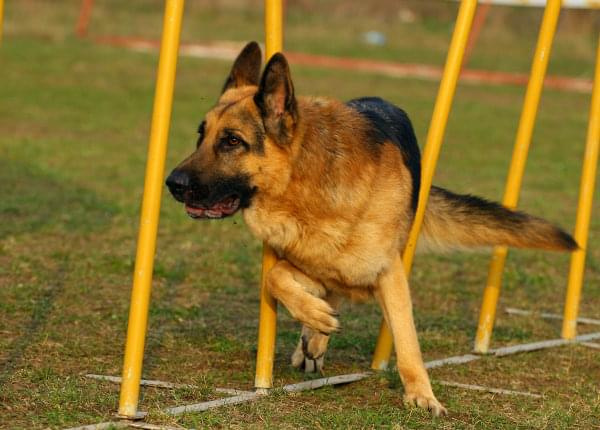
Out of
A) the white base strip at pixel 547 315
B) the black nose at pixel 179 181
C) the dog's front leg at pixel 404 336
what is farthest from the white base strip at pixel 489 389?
the white base strip at pixel 547 315

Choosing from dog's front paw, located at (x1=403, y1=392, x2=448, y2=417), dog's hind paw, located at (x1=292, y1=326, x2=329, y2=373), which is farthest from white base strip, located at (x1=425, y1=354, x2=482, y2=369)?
dog's front paw, located at (x1=403, y1=392, x2=448, y2=417)

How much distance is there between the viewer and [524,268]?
31.0 ft

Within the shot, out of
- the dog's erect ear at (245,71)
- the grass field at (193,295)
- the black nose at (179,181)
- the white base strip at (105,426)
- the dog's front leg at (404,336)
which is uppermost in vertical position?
the dog's erect ear at (245,71)

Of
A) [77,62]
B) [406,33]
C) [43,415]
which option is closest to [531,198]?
[43,415]

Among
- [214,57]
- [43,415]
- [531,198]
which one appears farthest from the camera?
[214,57]

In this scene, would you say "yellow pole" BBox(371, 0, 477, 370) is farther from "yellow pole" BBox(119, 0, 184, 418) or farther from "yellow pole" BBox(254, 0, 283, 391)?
"yellow pole" BBox(119, 0, 184, 418)

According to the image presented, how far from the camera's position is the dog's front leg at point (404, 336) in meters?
5.19

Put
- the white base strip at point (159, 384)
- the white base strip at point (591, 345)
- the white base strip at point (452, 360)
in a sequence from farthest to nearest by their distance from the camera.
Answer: the white base strip at point (591, 345) → the white base strip at point (452, 360) → the white base strip at point (159, 384)

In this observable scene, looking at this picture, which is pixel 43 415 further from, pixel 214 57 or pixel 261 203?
pixel 214 57

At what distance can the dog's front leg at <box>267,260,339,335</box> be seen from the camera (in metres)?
5.11

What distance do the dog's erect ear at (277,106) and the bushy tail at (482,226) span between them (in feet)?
4.44

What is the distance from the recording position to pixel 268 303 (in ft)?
17.7

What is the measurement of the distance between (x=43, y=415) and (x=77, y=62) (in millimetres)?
19900

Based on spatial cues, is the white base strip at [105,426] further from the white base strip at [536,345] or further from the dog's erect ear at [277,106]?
the white base strip at [536,345]
